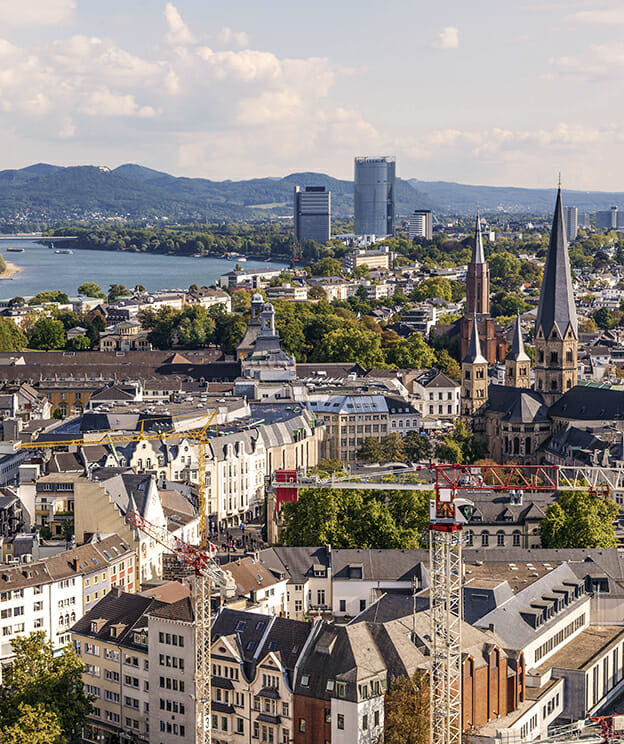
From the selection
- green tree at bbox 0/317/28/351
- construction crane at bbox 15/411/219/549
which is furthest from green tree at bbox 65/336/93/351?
construction crane at bbox 15/411/219/549

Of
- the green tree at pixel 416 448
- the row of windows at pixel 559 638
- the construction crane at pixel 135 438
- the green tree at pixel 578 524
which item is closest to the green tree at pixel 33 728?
the row of windows at pixel 559 638

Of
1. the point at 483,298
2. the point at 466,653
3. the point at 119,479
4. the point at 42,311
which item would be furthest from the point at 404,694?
the point at 42,311

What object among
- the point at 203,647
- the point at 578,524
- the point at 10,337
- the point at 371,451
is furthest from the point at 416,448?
the point at 10,337

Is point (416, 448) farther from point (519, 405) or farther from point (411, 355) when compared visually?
point (411, 355)

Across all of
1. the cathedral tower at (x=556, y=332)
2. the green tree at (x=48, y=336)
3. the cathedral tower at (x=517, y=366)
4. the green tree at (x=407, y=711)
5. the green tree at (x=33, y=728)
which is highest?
the cathedral tower at (x=556, y=332)

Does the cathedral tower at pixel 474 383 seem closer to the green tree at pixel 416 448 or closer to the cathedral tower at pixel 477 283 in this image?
the green tree at pixel 416 448

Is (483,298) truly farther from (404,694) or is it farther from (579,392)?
(404,694)
